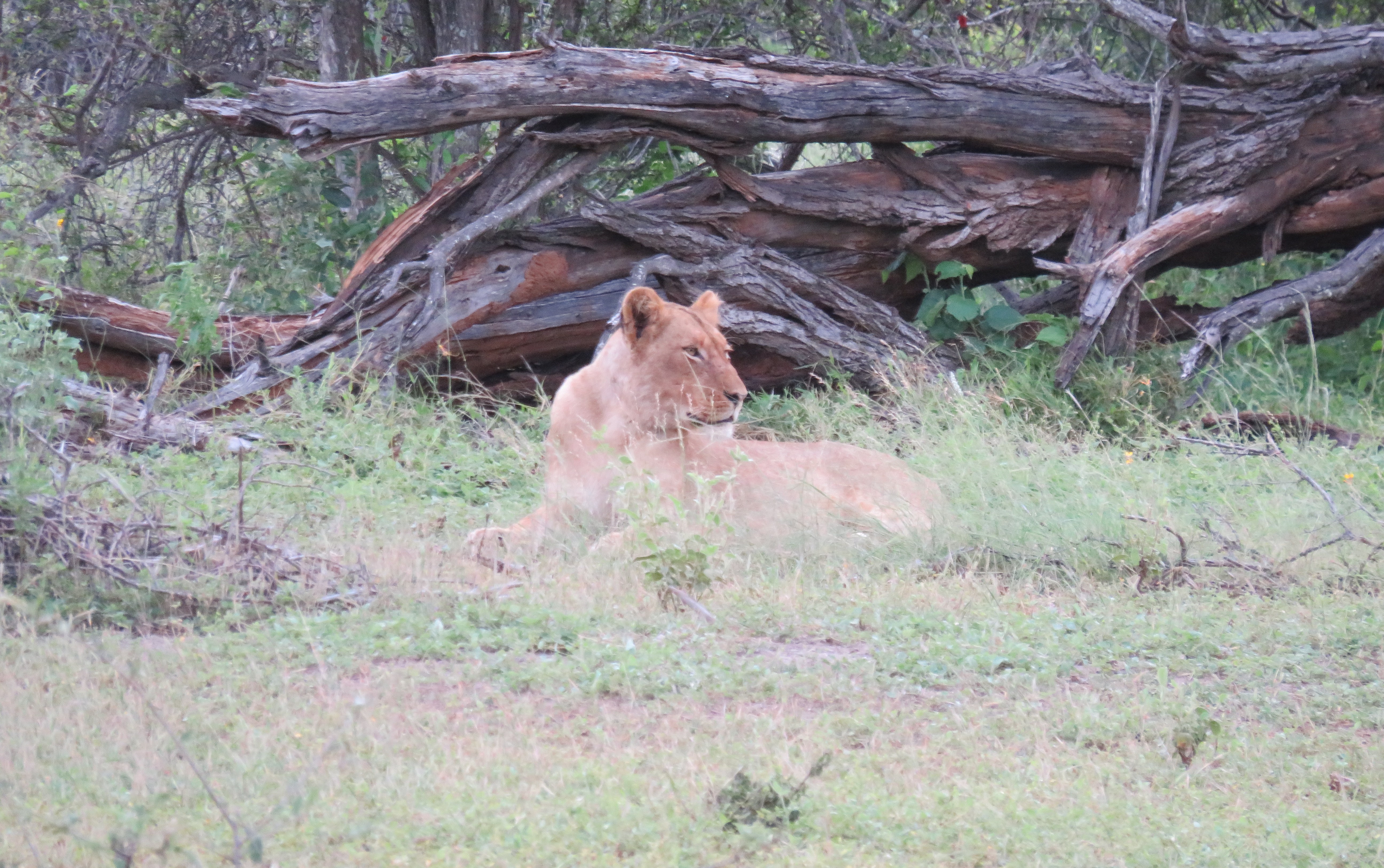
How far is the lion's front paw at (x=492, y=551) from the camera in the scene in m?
4.85

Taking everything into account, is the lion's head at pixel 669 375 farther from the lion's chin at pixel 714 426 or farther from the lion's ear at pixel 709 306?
the lion's ear at pixel 709 306

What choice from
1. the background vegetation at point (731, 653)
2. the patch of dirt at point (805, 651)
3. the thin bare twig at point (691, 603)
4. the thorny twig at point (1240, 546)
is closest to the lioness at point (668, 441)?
the background vegetation at point (731, 653)

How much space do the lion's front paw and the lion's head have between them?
83 cm

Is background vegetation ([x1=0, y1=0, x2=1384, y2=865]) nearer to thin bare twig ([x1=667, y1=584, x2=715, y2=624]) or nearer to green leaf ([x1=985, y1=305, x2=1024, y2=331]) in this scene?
thin bare twig ([x1=667, y1=584, x2=715, y2=624])

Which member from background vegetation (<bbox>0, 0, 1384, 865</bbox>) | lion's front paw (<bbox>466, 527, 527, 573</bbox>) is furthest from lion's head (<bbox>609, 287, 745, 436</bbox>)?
lion's front paw (<bbox>466, 527, 527, 573</bbox>)

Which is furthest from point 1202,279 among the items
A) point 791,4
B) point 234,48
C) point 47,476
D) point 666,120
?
point 47,476

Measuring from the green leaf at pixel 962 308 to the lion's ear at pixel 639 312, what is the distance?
3185mm

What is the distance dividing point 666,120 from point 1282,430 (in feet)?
12.7

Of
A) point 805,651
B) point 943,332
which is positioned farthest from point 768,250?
Result: point 805,651

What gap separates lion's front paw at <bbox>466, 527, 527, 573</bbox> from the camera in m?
4.85

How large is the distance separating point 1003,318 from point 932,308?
456 millimetres

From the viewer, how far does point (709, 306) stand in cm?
612

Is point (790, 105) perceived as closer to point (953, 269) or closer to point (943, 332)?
point (953, 269)

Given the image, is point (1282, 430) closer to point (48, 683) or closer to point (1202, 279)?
point (1202, 279)
